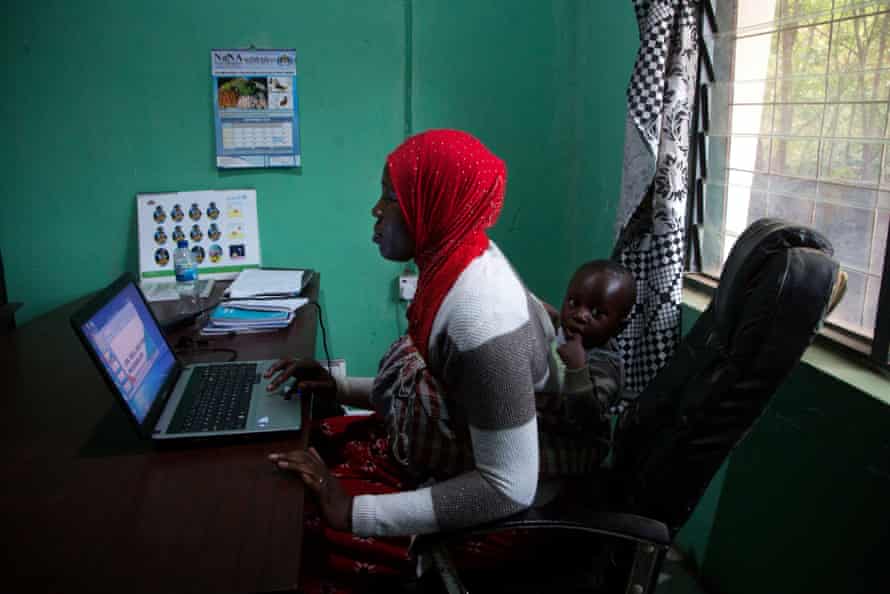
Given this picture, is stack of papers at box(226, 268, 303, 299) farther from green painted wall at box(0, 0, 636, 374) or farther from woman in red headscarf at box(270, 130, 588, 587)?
woman in red headscarf at box(270, 130, 588, 587)

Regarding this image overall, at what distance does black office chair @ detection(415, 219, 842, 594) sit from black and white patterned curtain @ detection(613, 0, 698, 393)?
562 millimetres

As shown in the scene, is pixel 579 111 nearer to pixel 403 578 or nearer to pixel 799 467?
pixel 799 467

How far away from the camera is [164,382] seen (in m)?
1.30

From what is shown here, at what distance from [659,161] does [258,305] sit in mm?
1154

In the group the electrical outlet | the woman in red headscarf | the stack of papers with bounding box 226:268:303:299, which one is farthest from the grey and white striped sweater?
the electrical outlet

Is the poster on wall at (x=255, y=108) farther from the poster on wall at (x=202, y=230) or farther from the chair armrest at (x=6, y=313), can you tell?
the chair armrest at (x=6, y=313)

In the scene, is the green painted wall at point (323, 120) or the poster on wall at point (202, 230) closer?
the green painted wall at point (323, 120)

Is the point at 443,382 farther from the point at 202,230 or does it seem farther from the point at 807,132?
the point at 202,230

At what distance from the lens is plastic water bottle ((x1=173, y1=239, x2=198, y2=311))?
84.5 inches

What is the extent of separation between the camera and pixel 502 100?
2.50m

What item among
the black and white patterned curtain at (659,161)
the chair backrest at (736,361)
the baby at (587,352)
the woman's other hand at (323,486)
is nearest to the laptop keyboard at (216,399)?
the woman's other hand at (323,486)

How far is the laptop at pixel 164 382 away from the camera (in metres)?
1.08

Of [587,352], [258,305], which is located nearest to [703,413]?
[587,352]

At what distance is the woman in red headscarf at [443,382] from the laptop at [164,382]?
8 centimetres
